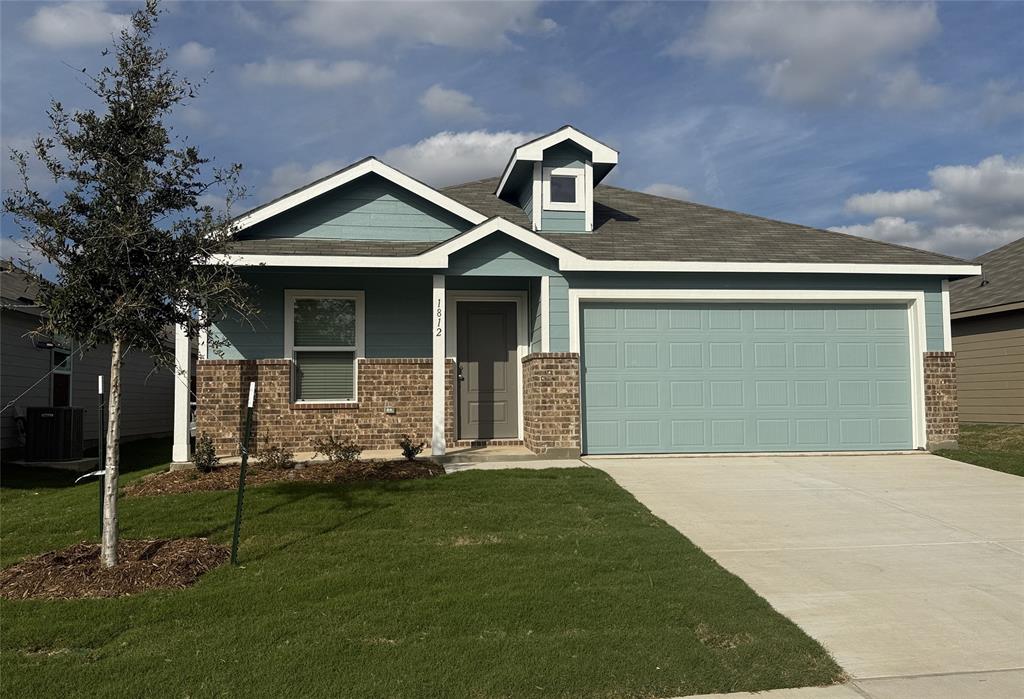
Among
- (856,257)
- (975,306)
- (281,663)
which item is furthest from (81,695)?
(975,306)

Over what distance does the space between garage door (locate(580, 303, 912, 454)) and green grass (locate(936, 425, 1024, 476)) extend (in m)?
0.92

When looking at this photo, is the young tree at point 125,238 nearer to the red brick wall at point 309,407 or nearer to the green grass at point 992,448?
the red brick wall at point 309,407

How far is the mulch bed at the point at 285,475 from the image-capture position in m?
8.91

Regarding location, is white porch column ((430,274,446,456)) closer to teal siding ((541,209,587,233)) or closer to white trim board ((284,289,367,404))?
white trim board ((284,289,367,404))

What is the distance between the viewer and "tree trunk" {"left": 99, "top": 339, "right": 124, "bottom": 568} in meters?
5.78

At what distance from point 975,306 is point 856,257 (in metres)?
6.15

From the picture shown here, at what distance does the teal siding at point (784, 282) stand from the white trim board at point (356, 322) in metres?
3.45

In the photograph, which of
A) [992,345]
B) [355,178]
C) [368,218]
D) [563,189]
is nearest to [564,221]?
[563,189]

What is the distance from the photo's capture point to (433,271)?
1102cm

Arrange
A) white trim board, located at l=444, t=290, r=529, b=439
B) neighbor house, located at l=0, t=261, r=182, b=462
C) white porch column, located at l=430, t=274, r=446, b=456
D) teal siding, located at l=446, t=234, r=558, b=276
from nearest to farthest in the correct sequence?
white porch column, located at l=430, t=274, r=446, b=456
teal siding, located at l=446, t=234, r=558, b=276
white trim board, located at l=444, t=290, r=529, b=439
neighbor house, located at l=0, t=261, r=182, b=462

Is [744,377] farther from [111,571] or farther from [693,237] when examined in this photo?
[111,571]

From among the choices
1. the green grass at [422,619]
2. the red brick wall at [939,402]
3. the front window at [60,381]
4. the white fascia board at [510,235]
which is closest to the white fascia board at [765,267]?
the white fascia board at [510,235]

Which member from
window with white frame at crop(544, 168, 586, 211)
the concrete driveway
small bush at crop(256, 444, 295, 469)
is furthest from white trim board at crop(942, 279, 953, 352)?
small bush at crop(256, 444, 295, 469)

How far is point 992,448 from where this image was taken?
12.8 metres
